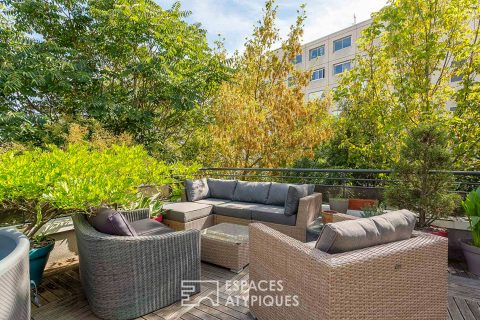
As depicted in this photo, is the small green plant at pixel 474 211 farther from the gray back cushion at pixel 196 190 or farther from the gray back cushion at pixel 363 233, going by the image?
the gray back cushion at pixel 196 190

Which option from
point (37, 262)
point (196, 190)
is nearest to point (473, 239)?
point (196, 190)

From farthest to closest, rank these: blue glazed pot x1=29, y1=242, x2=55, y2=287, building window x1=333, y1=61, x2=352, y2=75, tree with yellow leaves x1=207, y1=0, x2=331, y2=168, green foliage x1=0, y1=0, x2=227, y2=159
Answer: building window x1=333, y1=61, x2=352, y2=75
tree with yellow leaves x1=207, y1=0, x2=331, y2=168
green foliage x1=0, y1=0, x2=227, y2=159
blue glazed pot x1=29, y1=242, x2=55, y2=287

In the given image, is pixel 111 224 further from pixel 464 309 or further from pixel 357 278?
pixel 464 309

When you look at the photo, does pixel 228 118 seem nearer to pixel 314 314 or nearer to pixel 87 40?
pixel 87 40

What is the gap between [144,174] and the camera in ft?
8.71

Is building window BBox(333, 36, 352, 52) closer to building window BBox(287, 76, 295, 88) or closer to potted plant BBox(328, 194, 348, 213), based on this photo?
building window BBox(287, 76, 295, 88)

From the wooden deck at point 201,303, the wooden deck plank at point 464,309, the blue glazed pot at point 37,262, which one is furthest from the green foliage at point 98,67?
the wooden deck plank at point 464,309

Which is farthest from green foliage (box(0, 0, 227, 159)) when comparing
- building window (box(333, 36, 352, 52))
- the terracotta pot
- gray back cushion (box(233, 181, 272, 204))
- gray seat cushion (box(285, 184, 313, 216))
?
building window (box(333, 36, 352, 52))

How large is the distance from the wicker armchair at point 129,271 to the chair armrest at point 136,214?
96cm

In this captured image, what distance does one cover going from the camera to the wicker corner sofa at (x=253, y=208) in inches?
142

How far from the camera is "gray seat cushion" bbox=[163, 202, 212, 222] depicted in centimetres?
382

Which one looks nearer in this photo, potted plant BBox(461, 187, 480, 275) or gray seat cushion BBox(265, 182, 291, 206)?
potted plant BBox(461, 187, 480, 275)

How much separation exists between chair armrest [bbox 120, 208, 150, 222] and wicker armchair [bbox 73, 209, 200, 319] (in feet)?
3.16

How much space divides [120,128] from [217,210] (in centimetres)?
388
